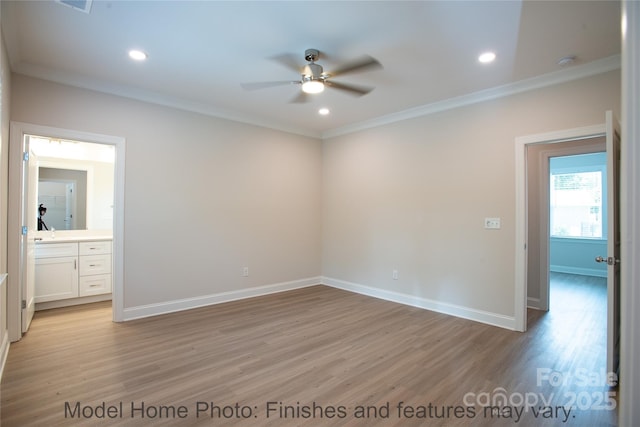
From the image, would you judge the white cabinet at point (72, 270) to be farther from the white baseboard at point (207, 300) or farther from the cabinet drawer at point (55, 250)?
the white baseboard at point (207, 300)

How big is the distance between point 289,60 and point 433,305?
3509 mm

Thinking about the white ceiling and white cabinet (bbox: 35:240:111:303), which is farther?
white cabinet (bbox: 35:240:111:303)

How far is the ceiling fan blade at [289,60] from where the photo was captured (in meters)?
2.99

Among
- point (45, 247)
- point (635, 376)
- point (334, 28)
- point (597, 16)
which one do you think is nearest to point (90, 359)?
point (45, 247)

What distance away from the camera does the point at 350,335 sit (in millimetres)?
3387

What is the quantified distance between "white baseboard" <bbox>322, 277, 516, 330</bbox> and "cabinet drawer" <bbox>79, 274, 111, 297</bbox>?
3479mm

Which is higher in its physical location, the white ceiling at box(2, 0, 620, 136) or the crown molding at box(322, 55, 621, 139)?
the white ceiling at box(2, 0, 620, 136)

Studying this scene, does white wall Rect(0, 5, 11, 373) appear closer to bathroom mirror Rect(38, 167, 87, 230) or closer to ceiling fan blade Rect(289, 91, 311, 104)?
bathroom mirror Rect(38, 167, 87, 230)

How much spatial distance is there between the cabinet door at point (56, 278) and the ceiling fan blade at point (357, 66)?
4283mm

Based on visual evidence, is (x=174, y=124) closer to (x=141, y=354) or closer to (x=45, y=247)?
(x=45, y=247)

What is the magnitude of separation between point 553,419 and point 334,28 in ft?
10.4

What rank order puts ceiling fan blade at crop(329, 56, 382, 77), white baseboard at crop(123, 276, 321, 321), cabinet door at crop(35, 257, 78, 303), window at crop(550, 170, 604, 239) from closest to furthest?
ceiling fan blade at crop(329, 56, 382, 77)
white baseboard at crop(123, 276, 321, 321)
cabinet door at crop(35, 257, 78, 303)
window at crop(550, 170, 604, 239)

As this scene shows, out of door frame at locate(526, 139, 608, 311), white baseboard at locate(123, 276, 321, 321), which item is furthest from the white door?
door frame at locate(526, 139, 608, 311)

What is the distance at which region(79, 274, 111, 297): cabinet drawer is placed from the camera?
14.5 ft
